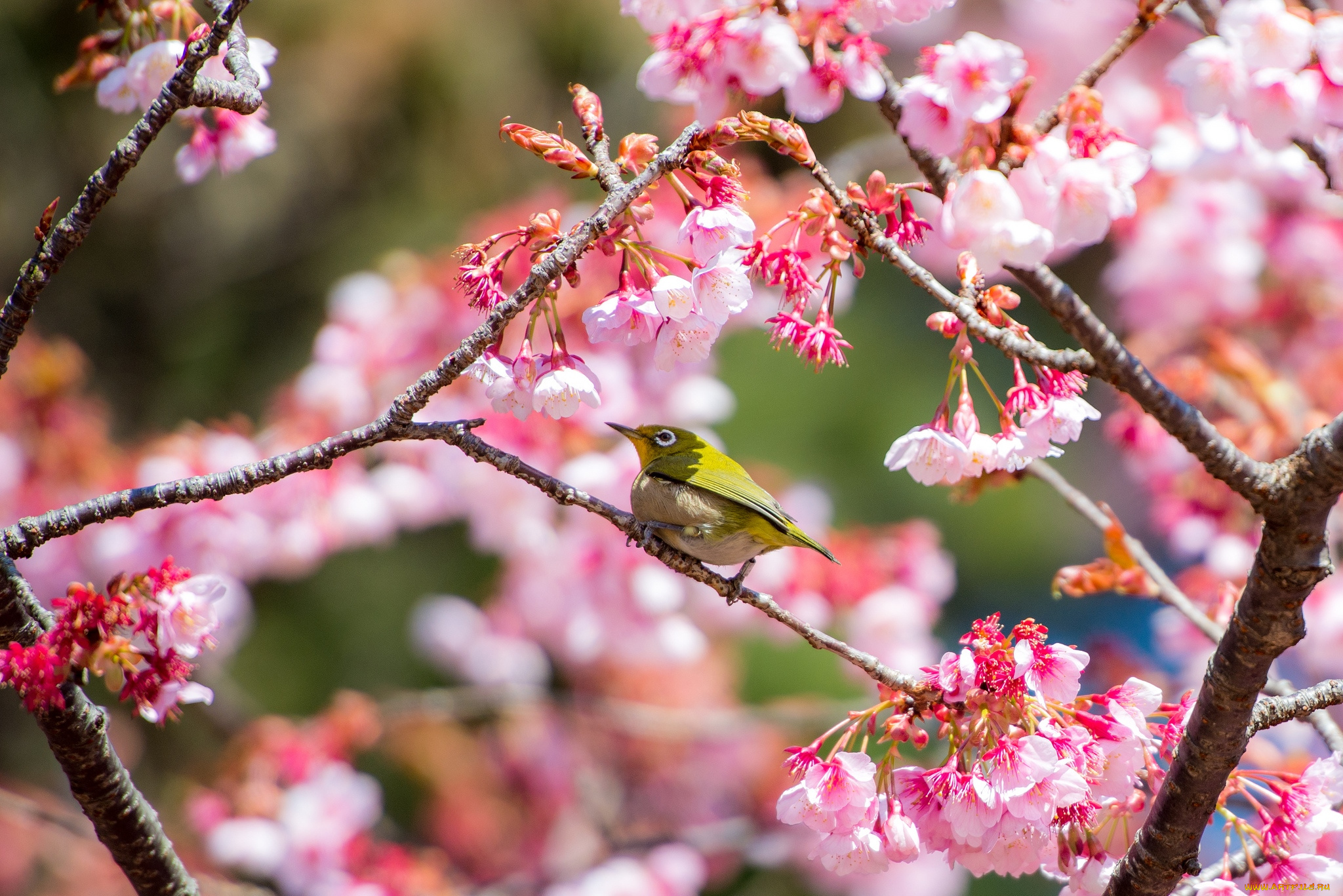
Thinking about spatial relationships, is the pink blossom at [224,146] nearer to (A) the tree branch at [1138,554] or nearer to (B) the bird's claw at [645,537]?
(B) the bird's claw at [645,537]

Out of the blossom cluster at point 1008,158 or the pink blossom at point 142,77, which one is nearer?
the blossom cluster at point 1008,158

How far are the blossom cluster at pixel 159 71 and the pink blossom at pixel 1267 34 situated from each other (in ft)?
4.15

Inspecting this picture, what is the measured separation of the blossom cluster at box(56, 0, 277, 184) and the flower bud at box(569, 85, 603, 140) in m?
0.53

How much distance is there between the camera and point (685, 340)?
132 cm

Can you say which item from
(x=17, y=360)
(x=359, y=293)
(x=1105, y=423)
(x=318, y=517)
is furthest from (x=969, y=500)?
(x=17, y=360)

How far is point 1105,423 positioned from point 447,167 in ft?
11.4

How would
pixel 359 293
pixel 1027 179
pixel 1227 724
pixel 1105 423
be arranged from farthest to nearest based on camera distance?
pixel 359 293
pixel 1105 423
pixel 1227 724
pixel 1027 179

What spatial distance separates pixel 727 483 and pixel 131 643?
3.53 ft

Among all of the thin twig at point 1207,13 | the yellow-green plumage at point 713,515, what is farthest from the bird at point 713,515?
the thin twig at point 1207,13

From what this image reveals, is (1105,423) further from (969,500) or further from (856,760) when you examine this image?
(856,760)

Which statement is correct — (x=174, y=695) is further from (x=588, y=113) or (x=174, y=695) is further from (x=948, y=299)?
(x=948, y=299)

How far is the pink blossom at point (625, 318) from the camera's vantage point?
1.28 metres

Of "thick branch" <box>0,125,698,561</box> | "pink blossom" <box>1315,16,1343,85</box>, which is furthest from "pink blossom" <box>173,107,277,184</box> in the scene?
"pink blossom" <box>1315,16,1343,85</box>

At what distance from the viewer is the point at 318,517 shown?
9.95ft
